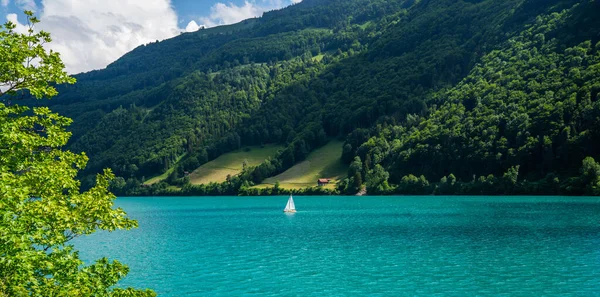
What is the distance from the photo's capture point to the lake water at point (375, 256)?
45.6 metres

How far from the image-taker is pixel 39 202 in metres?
18.4

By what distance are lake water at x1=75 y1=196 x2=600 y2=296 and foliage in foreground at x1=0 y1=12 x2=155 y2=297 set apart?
26.8 meters

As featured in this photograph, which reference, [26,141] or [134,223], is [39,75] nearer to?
[26,141]

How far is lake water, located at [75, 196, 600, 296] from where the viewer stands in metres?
45.6

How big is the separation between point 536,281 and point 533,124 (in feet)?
484

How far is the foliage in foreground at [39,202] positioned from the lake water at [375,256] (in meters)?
26.8

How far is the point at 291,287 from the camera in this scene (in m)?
46.8

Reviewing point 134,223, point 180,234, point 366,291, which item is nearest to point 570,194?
point 180,234

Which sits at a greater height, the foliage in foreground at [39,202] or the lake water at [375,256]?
the foliage in foreground at [39,202]

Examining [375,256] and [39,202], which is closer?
[39,202]

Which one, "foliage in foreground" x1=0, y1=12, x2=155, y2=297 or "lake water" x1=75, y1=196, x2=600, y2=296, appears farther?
"lake water" x1=75, y1=196, x2=600, y2=296

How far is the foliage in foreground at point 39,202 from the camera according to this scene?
17.3m

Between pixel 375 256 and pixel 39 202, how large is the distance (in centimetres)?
4837

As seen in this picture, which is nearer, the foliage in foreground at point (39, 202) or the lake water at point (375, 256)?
the foliage in foreground at point (39, 202)
